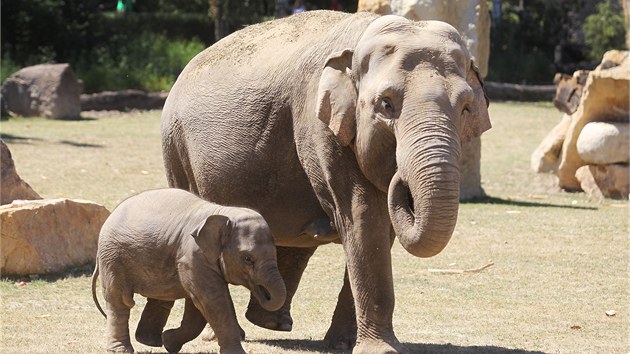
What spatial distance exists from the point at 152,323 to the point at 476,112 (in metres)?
2.36

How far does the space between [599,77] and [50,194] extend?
6996 mm

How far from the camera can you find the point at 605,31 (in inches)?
1136

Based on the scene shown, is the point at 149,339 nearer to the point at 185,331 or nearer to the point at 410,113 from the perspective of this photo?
the point at 185,331

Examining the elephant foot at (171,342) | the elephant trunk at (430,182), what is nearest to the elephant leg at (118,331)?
the elephant foot at (171,342)

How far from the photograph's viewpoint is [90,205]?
10.4m

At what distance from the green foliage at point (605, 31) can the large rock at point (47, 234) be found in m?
20.6

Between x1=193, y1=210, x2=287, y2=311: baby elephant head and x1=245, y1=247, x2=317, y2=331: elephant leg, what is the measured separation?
126 centimetres

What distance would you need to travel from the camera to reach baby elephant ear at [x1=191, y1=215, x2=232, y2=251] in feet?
21.5

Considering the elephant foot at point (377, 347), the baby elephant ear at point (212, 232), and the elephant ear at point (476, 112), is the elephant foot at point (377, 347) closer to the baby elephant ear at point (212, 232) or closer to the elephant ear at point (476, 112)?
the baby elephant ear at point (212, 232)

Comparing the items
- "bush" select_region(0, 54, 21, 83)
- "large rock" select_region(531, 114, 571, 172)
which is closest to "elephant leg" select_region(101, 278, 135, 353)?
"large rock" select_region(531, 114, 571, 172)

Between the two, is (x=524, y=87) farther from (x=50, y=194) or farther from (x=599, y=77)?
(x=50, y=194)

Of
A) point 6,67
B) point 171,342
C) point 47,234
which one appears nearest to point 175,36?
point 6,67

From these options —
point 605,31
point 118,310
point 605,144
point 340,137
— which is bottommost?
point 605,31

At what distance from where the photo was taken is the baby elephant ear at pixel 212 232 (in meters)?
6.57
